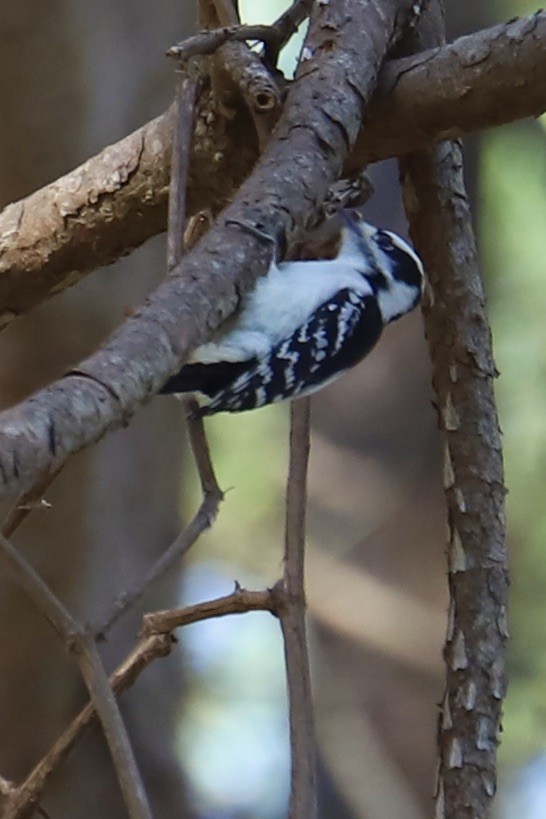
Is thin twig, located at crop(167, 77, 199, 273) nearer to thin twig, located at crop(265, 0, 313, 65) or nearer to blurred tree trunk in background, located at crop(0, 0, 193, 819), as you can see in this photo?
thin twig, located at crop(265, 0, 313, 65)

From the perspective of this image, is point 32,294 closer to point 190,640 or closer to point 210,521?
point 210,521

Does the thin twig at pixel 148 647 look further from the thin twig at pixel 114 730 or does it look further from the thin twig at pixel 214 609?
the thin twig at pixel 114 730

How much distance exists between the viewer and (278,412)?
68.2 inches

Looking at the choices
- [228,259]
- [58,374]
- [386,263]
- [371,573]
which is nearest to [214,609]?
[228,259]


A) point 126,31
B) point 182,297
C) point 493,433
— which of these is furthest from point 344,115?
point 126,31

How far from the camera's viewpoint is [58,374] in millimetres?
1384

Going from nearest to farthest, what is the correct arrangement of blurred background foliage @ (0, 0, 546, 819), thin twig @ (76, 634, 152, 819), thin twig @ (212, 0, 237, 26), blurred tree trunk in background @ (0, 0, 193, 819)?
thin twig @ (76, 634, 152, 819) → thin twig @ (212, 0, 237, 26) → blurred tree trunk in background @ (0, 0, 193, 819) → blurred background foliage @ (0, 0, 546, 819)

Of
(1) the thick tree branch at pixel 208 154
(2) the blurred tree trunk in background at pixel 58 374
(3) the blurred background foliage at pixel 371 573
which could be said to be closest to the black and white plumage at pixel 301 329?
(1) the thick tree branch at pixel 208 154

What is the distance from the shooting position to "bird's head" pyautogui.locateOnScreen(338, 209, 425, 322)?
1073 millimetres

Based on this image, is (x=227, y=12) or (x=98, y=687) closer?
(x=98, y=687)

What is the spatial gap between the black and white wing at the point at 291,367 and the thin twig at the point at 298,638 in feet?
0.13

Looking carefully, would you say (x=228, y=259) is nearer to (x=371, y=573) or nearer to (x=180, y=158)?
(x=180, y=158)

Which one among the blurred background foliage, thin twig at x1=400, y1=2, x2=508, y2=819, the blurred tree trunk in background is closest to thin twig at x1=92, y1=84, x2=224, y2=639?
thin twig at x1=400, y1=2, x2=508, y2=819

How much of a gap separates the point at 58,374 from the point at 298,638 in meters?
0.69
